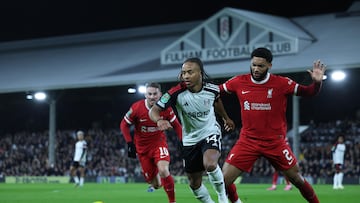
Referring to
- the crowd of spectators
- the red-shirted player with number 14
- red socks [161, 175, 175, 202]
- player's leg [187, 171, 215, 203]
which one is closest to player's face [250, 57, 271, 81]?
player's leg [187, 171, 215, 203]

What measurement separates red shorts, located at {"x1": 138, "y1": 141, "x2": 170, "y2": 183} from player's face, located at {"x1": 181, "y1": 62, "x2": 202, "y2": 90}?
4.33m

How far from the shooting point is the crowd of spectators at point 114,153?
3506 cm

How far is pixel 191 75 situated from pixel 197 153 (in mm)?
1167

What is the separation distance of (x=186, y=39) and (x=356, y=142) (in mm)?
11005

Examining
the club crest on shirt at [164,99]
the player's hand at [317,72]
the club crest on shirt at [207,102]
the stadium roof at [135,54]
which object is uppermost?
the stadium roof at [135,54]

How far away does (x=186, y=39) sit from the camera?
4109 centimetres

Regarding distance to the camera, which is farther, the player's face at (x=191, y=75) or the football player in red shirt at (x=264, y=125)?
the player's face at (x=191, y=75)

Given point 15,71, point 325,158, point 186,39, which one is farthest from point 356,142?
point 15,71

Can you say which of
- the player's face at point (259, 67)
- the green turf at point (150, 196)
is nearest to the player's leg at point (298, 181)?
the player's face at point (259, 67)

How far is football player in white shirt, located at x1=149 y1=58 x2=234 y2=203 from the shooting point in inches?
427

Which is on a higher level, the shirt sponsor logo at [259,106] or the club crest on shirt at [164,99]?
the club crest on shirt at [164,99]

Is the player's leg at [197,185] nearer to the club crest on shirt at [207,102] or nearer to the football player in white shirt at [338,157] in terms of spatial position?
the club crest on shirt at [207,102]

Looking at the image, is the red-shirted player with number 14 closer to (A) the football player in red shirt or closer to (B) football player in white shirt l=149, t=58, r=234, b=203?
(B) football player in white shirt l=149, t=58, r=234, b=203

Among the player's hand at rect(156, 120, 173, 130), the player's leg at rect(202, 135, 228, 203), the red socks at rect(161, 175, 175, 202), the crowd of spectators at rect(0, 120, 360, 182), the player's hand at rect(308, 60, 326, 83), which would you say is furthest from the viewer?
the crowd of spectators at rect(0, 120, 360, 182)
